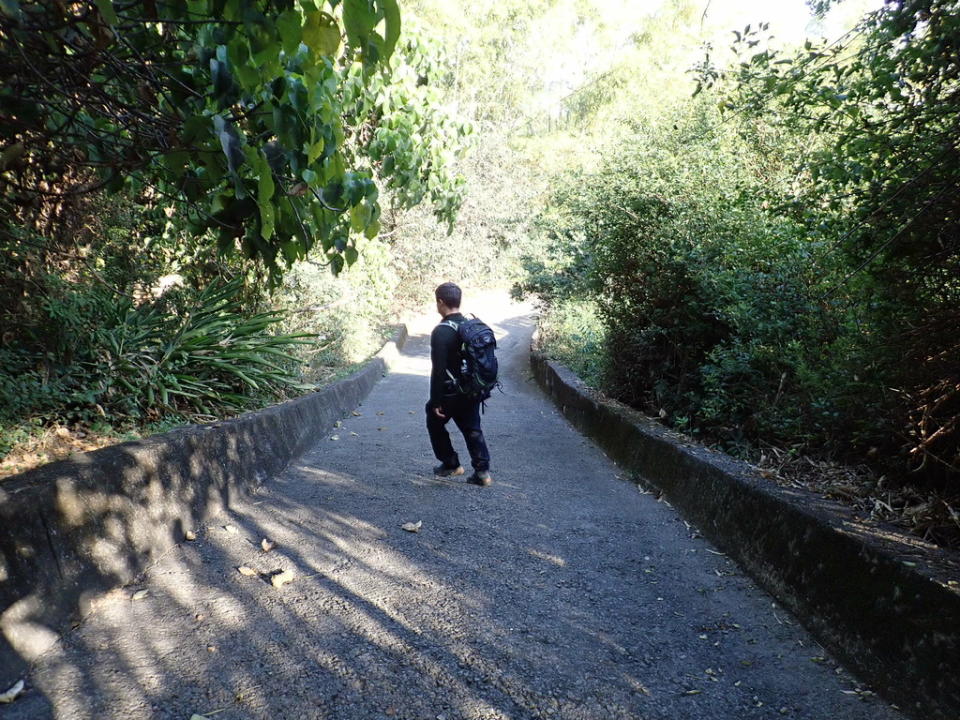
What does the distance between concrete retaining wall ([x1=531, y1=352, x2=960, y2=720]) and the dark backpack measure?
1.84 meters

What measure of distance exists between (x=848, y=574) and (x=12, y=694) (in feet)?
12.3

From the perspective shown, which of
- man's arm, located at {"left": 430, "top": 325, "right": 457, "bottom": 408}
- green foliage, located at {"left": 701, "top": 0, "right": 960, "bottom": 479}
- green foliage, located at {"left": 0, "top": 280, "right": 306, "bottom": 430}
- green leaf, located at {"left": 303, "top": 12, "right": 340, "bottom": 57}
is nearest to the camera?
green leaf, located at {"left": 303, "top": 12, "right": 340, "bottom": 57}

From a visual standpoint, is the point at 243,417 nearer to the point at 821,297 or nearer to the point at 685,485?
the point at 685,485

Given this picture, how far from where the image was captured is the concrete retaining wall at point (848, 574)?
2967mm

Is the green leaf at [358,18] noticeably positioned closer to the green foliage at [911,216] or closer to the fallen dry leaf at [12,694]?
the fallen dry leaf at [12,694]

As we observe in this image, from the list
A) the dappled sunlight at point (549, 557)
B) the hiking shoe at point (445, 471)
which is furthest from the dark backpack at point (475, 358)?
the dappled sunlight at point (549, 557)

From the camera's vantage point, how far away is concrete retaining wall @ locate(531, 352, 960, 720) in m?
2.97

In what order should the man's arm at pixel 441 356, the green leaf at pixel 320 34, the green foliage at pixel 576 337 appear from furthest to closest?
the green foliage at pixel 576 337, the man's arm at pixel 441 356, the green leaf at pixel 320 34

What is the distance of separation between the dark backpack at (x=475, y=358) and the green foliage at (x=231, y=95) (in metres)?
2.84

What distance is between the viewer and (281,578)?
425 cm

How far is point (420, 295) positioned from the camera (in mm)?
24688

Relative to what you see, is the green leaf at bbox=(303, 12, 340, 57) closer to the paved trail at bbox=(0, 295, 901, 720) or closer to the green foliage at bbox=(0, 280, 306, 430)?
the paved trail at bbox=(0, 295, 901, 720)

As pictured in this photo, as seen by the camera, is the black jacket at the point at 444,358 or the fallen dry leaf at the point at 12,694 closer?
the fallen dry leaf at the point at 12,694

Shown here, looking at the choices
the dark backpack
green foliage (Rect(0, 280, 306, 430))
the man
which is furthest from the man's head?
green foliage (Rect(0, 280, 306, 430))
